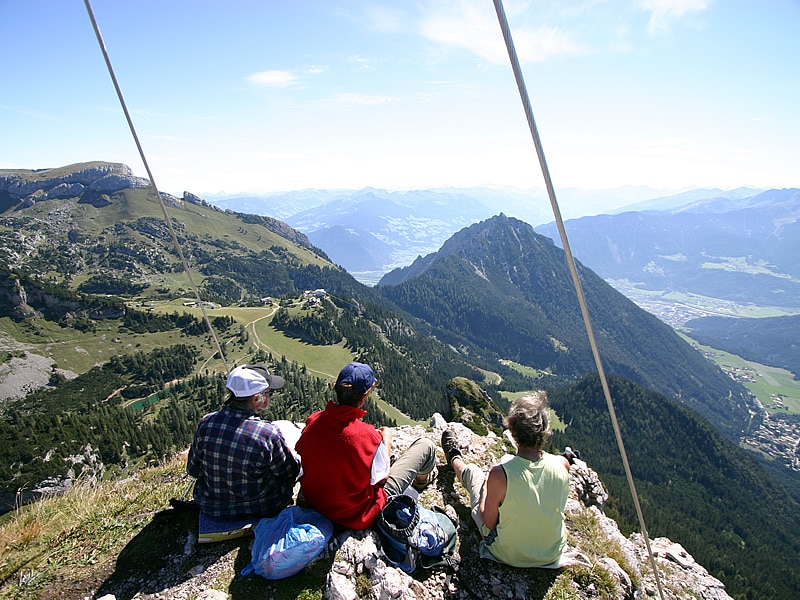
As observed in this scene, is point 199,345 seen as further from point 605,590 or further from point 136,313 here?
point 605,590

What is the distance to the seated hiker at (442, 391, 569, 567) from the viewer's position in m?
5.71

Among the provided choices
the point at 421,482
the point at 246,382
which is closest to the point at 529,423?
the point at 421,482

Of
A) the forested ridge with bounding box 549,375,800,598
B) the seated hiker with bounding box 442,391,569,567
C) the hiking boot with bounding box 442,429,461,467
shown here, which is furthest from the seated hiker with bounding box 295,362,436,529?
the forested ridge with bounding box 549,375,800,598

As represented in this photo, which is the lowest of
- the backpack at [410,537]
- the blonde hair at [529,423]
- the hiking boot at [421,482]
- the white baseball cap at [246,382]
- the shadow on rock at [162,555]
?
the hiking boot at [421,482]

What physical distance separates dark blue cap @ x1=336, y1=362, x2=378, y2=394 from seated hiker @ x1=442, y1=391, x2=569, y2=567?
2225 mm

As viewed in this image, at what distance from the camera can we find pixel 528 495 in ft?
18.7

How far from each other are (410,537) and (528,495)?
6.47 feet

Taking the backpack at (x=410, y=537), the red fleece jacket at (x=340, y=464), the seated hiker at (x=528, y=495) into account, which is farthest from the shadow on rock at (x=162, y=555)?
the seated hiker at (x=528, y=495)

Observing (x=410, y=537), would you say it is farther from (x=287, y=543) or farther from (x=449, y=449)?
(x=449, y=449)

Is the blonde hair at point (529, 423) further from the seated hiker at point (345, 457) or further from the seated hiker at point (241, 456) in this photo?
the seated hiker at point (241, 456)

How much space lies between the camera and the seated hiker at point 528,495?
571 cm

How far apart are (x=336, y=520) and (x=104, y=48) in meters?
7.70

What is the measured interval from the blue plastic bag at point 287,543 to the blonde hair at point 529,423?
10.6ft

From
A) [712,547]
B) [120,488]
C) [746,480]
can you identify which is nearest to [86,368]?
[120,488]
